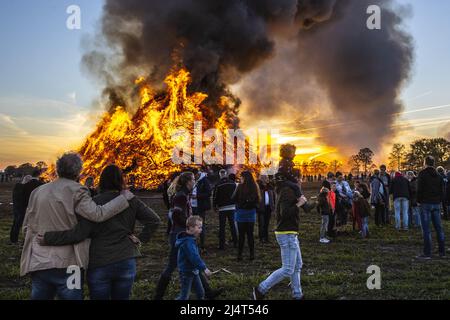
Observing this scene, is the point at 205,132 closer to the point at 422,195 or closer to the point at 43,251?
the point at 422,195

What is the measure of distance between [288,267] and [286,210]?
0.76 m

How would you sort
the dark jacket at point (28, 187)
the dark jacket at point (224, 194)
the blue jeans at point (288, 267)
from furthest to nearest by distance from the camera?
1. the dark jacket at point (28, 187)
2. the dark jacket at point (224, 194)
3. the blue jeans at point (288, 267)

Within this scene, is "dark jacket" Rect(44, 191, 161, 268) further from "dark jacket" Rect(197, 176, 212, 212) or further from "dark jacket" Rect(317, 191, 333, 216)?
"dark jacket" Rect(317, 191, 333, 216)

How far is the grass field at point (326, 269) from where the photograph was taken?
6273mm

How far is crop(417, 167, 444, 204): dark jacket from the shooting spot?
28.7ft

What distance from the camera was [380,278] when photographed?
7004 mm

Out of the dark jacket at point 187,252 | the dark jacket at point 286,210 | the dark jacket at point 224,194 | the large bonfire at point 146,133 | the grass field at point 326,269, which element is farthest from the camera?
the large bonfire at point 146,133

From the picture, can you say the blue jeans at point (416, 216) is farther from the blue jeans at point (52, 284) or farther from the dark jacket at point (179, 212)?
the blue jeans at point (52, 284)

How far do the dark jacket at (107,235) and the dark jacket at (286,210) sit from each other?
7.66ft

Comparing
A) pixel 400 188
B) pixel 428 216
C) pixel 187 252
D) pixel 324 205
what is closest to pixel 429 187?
pixel 428 216

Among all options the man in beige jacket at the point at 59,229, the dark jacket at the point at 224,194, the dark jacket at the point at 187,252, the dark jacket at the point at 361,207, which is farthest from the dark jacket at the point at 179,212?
the dark jacket at the point at 361,207

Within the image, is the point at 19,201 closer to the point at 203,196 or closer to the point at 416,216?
the point at 203,196

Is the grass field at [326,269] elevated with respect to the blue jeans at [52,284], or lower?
lower
